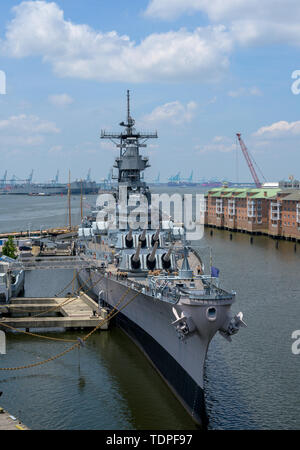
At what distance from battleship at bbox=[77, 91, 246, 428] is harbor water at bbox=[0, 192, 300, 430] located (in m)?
0.77

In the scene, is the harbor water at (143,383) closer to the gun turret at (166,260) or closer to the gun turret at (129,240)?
the gun turret at (166,260)

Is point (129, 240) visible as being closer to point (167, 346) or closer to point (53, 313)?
point (53, 313)

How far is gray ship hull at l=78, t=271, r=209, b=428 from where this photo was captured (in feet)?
48.1

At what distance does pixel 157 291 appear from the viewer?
1777cm

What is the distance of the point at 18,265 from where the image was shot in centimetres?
3017

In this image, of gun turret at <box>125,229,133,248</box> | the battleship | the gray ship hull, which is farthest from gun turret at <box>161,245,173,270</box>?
the gray ship hull

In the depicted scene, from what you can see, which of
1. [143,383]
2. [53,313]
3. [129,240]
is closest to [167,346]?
[143,383]

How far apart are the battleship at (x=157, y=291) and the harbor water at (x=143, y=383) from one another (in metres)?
0.77

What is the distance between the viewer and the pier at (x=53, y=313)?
2377 cm

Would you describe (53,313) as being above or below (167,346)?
below

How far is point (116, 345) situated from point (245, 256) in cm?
2679

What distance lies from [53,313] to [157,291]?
36.1ft

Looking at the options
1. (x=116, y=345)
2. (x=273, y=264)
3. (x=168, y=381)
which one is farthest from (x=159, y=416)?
(x=273, y=264)
